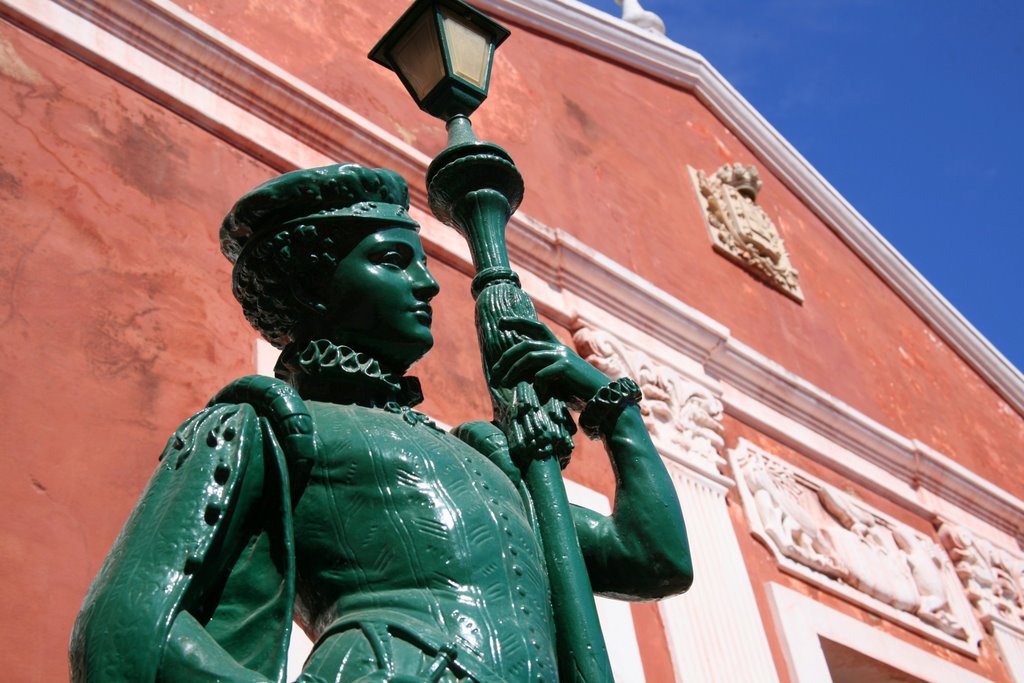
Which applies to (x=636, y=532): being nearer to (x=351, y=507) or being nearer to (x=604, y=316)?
(x=351, y=507)

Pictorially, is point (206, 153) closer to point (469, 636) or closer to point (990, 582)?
point (469, 636)

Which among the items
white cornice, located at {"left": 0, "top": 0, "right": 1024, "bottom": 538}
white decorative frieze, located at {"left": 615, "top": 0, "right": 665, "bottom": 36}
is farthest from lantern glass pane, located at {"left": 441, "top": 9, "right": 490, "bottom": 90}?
white decorative frieze, located at {"left": 615, "top": 0, "right": 665, "bottom": 36}

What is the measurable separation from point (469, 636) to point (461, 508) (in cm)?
23

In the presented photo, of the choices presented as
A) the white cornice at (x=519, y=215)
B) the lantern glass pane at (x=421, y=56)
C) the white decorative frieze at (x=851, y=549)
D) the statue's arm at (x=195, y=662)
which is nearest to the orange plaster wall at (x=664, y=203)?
the white cornice at (x=519, y=215)

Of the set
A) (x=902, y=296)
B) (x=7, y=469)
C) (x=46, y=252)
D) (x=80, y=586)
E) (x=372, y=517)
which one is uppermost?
(x=902, y=296)

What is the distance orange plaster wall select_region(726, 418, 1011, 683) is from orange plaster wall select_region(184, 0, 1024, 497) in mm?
739

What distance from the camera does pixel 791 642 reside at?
5789mm

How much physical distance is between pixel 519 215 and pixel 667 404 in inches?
41.7

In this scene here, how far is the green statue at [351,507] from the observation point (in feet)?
5.79

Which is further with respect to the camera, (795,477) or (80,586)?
(795,477)

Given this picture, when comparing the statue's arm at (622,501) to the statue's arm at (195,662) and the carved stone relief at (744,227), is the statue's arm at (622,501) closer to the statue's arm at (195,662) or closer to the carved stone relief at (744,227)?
the statue's arm at (195,662)

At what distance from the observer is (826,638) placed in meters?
6.05

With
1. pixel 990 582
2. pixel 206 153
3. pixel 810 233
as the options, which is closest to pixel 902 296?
pixel 810 233

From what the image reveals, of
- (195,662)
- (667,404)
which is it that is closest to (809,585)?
(667,404)
